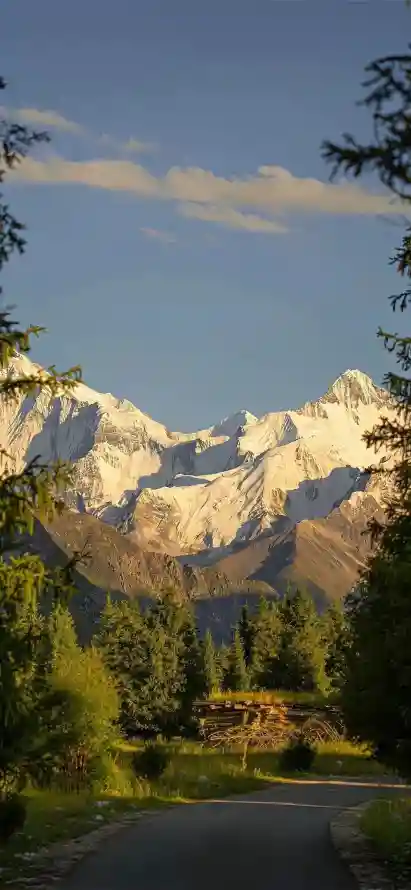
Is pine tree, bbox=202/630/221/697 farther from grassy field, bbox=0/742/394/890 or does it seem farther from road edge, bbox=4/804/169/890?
road edge, bbox=4/804/169/890

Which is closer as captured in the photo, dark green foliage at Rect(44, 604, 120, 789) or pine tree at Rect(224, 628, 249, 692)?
dark green foliage at Rect(44, 604, 120, 789)

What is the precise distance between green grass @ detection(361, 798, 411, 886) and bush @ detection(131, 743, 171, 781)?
11836mm

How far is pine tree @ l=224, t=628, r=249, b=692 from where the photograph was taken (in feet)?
317

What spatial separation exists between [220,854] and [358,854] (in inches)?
86.0

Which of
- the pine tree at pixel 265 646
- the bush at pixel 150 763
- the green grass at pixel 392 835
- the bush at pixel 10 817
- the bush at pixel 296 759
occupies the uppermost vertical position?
the pine tree at pixel 265 646

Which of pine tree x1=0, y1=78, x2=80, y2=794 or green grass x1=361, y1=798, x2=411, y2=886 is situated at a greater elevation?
pine tree x1=0, y1=78, x2=80, y2=794

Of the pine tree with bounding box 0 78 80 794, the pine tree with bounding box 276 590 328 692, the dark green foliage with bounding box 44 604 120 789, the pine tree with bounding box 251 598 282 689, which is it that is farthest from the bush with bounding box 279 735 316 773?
the pine tree with bounding box 251 598 282 689

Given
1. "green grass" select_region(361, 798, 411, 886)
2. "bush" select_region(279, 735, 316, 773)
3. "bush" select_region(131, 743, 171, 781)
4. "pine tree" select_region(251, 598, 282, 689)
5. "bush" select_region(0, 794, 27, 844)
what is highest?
"pine tree" select_region(251, 598, 282, 689)

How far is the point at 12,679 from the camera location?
1022cm

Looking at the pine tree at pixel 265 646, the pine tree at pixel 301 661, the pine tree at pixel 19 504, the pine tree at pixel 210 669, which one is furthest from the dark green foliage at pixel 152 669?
the pine tree at pixel 19 504

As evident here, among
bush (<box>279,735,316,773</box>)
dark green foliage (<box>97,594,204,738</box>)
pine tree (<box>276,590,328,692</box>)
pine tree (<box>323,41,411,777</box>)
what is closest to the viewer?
pine tree (<box>323,41,411,777</box>)

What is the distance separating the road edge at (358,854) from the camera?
1223 centimetres

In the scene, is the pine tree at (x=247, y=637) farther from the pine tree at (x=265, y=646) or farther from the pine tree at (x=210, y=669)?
the pine tree at (x=210, y=669)

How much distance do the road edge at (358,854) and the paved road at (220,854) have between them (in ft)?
0.62
